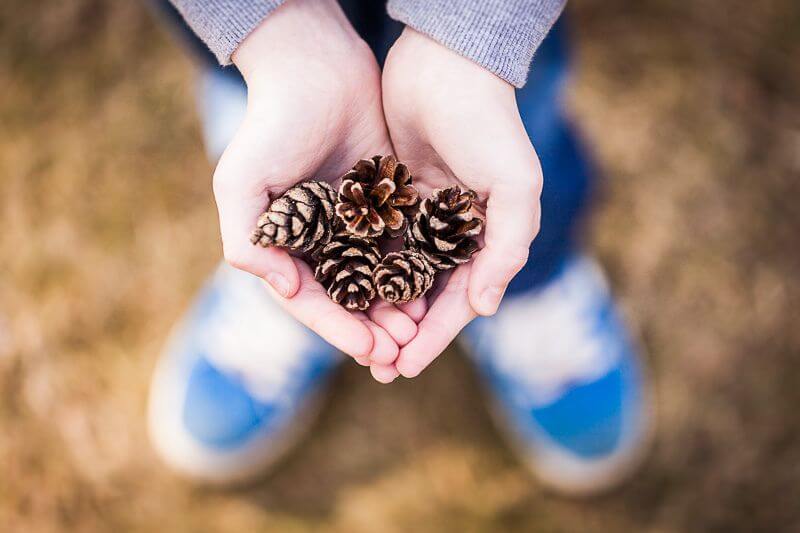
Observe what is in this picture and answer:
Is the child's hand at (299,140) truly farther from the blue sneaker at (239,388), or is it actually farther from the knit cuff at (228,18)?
the blue sneaker at (239,388)

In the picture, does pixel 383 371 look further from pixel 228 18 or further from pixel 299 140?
pixel 228 18

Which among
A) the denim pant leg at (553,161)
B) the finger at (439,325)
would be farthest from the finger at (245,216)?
the denim pant leg at (553,161)

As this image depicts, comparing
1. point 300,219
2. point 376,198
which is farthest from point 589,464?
point 300,219

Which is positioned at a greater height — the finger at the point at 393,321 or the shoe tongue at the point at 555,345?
the finger at the point at 393,321

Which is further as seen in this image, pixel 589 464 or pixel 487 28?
pixel 589 464

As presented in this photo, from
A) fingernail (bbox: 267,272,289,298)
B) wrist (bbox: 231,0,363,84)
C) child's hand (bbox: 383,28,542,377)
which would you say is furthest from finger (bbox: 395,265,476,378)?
wrist (bbox: 231,0,363,84)

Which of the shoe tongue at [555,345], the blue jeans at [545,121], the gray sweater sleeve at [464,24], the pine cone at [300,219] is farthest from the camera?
the shoe tongue at [555,345]

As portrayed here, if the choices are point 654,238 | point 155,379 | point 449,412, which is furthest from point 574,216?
point 155,379

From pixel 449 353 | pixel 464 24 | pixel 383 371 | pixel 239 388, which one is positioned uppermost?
pixel 464 24
